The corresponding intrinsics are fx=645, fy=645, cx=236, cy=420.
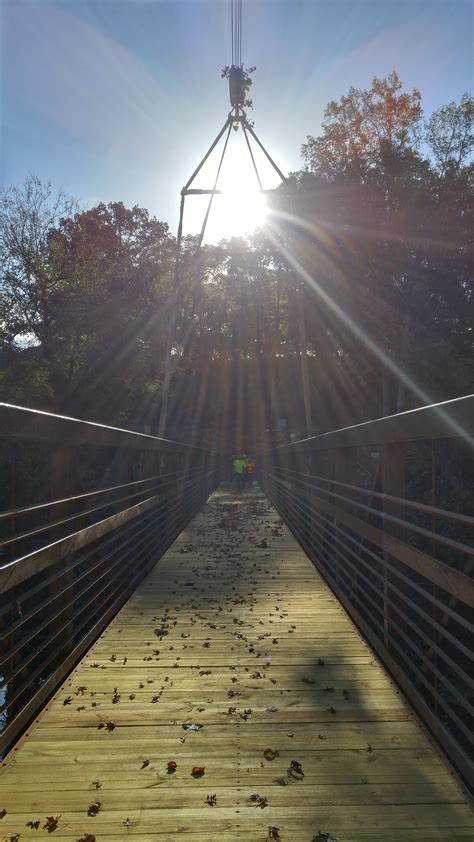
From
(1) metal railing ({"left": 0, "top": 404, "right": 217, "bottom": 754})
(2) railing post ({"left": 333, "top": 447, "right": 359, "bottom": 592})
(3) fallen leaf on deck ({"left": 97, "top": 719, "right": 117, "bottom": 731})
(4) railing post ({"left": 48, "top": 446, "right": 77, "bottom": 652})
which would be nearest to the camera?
(1) metal railing ({"left": 0, "top": 404, "right": 217, "bottom": 754})

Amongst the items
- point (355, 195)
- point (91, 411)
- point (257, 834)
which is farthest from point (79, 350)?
point (257, 834)

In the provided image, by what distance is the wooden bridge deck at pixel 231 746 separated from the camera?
232cm

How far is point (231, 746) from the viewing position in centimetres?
292

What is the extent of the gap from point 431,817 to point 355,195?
27.2 meters

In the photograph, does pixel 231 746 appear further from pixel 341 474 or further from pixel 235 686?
pixel 341 474

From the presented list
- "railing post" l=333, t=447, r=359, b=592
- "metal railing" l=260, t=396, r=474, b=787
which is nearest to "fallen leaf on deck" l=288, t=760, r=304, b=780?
"metal railing" l=260, t=396, r=474, b=787

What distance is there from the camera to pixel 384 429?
12.7 ft

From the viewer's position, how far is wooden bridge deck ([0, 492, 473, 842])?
232cm

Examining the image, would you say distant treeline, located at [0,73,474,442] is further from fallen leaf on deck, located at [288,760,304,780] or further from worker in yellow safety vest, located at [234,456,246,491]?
fallen leaf on deck, located at [288,760,304,780]

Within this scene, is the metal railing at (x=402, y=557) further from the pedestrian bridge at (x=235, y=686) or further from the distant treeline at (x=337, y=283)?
the distant treeline at (x=337, y=283)

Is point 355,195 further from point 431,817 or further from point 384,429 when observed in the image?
point 431,817

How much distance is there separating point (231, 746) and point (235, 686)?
2.58ft

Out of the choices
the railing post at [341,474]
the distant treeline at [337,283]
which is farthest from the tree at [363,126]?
the railing post at [341,474]

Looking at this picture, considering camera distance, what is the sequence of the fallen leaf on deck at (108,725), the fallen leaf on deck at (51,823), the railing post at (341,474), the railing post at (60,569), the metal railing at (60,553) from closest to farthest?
the fallen leaf on deck at (51,823) < the metal railing at (60,553) < the fallen leaf on deck at (108,725) < the railing post at (60,569) < the railing post at (341,474)
